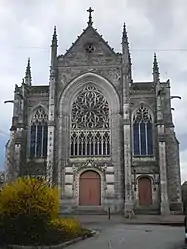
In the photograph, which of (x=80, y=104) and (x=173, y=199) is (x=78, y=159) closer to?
(x=80, y=104)

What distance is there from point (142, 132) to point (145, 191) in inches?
254

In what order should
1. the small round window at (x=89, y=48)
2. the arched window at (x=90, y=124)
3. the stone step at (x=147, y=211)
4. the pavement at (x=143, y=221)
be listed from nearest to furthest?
the pavement at (x=143, y=221) < the stone step at (x=147, y=211) < the arched window at (x=90, y=124) < the small round window at (x=89, y=48)

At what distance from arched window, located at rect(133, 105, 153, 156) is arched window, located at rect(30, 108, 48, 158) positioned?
10131 mm

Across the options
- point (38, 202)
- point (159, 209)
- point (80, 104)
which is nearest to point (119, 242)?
point (38, 202)

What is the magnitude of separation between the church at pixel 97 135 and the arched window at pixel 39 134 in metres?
0.11

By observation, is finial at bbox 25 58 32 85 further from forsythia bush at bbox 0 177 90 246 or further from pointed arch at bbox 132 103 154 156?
forsythia bush at bbox 0 177 90 246

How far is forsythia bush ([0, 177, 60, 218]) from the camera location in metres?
14.8

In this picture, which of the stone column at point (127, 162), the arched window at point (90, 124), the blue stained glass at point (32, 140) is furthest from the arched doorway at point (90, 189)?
the blue stained glass at point (32, 140)

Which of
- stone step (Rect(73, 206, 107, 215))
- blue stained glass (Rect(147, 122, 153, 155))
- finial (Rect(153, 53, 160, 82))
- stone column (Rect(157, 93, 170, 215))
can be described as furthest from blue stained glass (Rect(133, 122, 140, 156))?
stone step (Rect(73, 206, 107, 215))

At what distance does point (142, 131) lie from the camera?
129 feet

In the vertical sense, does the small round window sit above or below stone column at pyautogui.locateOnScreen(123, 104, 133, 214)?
above

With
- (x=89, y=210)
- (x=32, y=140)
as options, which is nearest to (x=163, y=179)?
(x=89, y=210)

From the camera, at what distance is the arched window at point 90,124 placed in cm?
3894

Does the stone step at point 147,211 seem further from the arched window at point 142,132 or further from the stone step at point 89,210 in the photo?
the arched window at point 142,132
